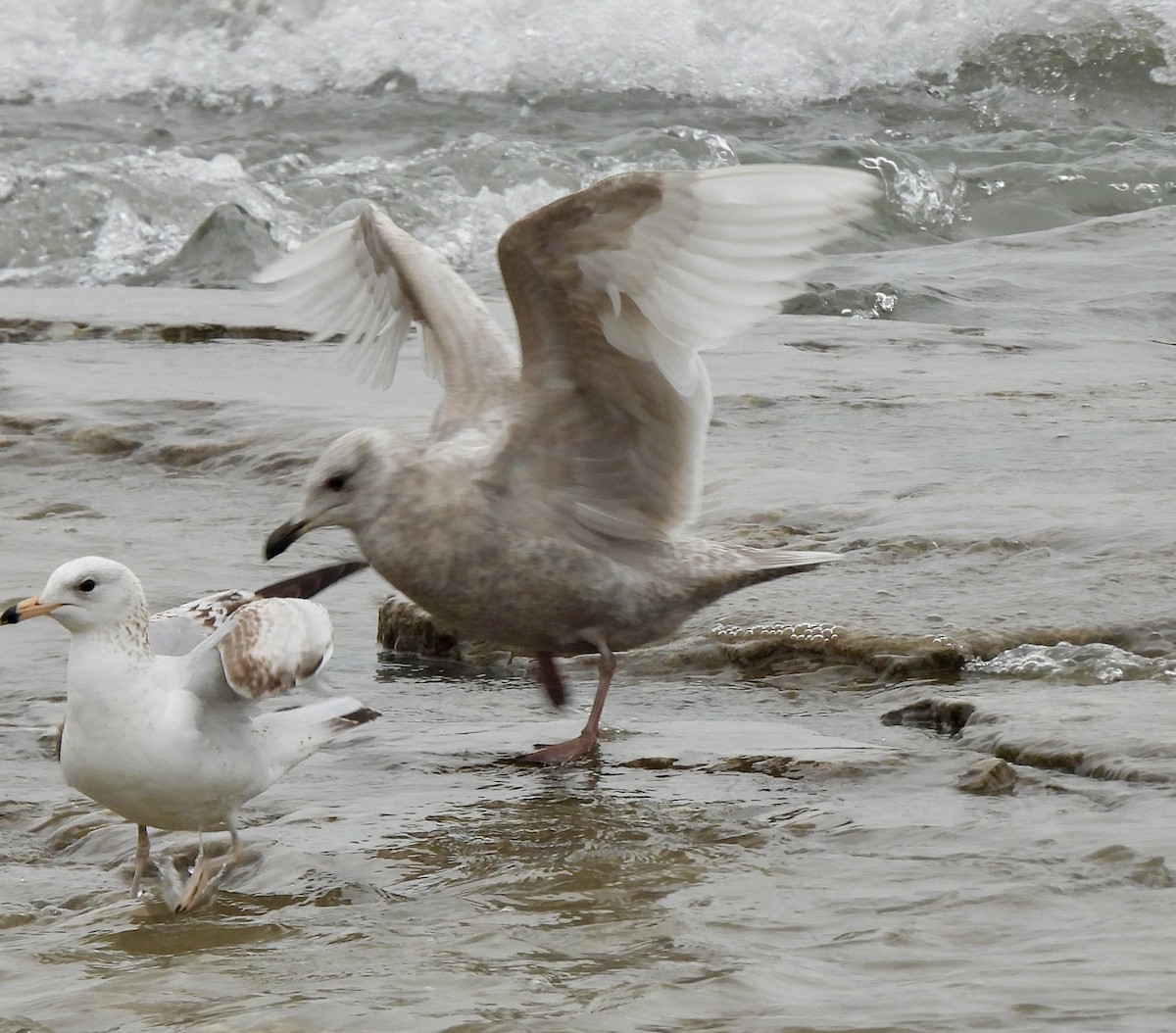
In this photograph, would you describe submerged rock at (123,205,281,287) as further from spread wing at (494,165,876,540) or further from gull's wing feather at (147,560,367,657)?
gull's wing feather at (147,560,367,657)

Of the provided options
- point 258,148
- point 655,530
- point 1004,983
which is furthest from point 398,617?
point 258,148

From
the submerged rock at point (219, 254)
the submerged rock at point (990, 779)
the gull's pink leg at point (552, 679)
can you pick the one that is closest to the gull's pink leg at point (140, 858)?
the gull's pink leg at point (552, 679)

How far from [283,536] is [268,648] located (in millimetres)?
1135

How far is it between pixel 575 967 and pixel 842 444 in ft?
14.2

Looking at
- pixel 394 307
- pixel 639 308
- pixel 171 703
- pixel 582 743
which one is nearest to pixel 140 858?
pixel 171 703

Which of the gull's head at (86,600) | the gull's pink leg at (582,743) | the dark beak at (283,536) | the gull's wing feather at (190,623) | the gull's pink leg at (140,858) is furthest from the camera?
the dark beak at (283,536)

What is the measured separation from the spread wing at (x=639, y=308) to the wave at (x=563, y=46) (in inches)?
546

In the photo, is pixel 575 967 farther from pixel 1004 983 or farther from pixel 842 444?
pixel 842 444

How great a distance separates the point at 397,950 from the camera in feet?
10.2

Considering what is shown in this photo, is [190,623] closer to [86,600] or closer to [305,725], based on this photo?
[305,725]

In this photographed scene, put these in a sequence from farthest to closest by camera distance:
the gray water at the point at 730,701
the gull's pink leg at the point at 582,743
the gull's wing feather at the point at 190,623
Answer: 1. the gull's pink leg at the point at 582,743
2. the gull's wing feather at the point at 190,623
3. the gray water at the point at 730,701

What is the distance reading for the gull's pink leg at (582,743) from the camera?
4.41 meters

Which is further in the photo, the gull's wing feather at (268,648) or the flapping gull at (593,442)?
the flapping gull at (593,442)

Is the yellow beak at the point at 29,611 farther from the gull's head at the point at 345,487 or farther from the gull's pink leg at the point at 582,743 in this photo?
the gull's pink leg at the point at 582,743
